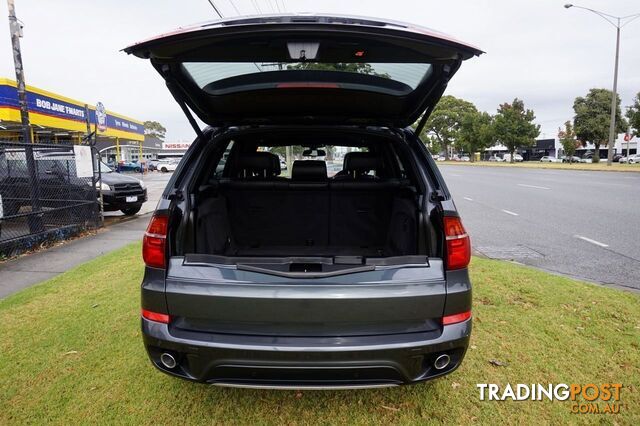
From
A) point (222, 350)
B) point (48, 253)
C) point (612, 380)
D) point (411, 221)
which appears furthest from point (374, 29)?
point (48, 253)

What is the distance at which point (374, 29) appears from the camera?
67.9 inches

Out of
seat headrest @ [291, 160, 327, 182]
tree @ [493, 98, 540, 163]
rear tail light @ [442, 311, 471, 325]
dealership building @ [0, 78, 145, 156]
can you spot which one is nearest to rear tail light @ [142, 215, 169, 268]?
rear tail light @ [442, 311, 471, 325]

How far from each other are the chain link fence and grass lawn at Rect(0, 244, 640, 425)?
256 cm

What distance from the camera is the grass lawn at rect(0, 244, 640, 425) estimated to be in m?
2.27

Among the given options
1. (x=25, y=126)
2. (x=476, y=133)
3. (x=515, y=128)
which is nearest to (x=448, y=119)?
(x=476, y=133)

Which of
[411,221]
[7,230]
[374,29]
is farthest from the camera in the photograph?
[7,230]

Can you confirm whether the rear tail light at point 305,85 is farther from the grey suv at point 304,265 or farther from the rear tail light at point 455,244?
the rear tail light at point 455,244

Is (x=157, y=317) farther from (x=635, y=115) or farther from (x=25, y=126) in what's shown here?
(x=635, y=115)

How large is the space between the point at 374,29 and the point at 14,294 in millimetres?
4568

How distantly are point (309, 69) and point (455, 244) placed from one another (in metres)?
1.36

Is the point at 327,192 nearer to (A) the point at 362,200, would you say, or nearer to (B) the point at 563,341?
(A) the point at 362,200

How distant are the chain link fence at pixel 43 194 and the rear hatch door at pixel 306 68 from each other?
4.83m

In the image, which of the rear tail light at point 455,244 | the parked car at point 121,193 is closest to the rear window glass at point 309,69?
the rear tail light at point 455,244

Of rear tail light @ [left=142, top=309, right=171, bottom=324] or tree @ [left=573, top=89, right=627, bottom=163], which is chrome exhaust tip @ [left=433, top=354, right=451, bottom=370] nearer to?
rear tail light @ [left=142, top=309, right=171, bottom=324]
